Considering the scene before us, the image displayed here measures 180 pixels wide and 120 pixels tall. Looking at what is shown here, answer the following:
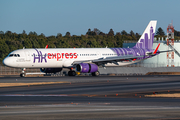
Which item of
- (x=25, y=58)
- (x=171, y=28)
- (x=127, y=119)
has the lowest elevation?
(x=127, y=119)

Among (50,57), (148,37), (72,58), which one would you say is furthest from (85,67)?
(148,37)

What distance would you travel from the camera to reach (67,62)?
5575cm

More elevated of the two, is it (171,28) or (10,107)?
(171,28)

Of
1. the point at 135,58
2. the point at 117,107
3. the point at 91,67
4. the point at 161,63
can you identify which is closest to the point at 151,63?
the point at 161,63

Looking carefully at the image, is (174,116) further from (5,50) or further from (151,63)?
A: (5,50)

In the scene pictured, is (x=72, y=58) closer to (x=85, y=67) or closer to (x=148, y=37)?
(x=85, y=67)

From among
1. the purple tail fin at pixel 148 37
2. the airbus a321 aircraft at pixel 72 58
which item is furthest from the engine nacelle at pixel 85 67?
the purple tail fin at pixel 148 37

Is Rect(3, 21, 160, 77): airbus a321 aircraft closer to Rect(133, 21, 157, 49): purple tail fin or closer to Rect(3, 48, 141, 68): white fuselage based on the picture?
Rect(3, 48, 141, 68): white fuselage

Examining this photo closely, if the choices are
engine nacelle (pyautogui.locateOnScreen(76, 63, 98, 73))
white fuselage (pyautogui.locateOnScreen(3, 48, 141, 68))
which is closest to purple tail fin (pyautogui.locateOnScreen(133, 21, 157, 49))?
white fuselage (pyautogui.locateOnScreen(3, 48, 141, 68))

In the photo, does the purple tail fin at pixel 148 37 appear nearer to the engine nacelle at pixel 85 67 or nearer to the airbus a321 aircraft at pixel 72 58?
the airbus a321 aircraft at pixel 72 58

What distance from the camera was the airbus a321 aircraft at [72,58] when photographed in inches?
2082

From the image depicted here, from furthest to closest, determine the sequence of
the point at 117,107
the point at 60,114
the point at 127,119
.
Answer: the point at 117,107
the point at 60,114
the point at 127,119

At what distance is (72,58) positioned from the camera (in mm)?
56281

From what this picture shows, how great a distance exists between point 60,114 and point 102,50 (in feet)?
144
